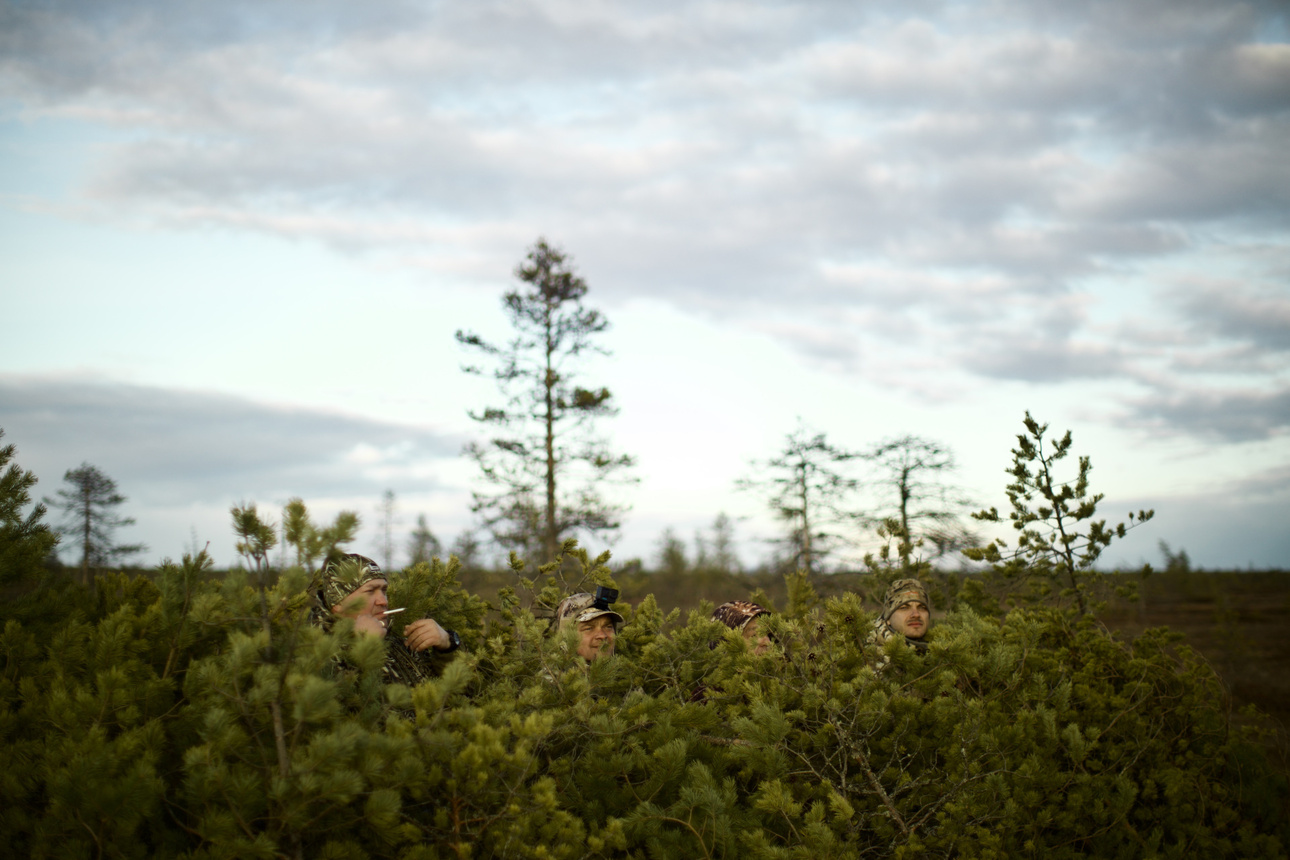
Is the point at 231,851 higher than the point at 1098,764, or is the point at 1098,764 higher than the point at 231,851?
the point at 231,851

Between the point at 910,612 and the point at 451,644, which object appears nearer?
the point at 451,644

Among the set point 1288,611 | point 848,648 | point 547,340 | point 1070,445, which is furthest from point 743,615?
point 1288,611

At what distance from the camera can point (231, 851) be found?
7.94 feet

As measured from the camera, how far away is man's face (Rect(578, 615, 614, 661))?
4598 millimetres

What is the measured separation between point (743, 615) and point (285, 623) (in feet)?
11.5

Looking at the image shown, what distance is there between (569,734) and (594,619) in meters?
1.26

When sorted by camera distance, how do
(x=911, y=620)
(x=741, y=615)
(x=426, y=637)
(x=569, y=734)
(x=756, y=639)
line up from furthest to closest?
(x=741, y=615), (x=911, y=620), (x=756, y=639), (x=426, y=637), (x=569, y=734)

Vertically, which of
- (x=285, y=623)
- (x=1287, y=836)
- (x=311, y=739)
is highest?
(x=285, y=623)

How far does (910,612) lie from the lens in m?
5.60

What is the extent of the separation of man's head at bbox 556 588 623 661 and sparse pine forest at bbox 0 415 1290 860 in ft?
0.98

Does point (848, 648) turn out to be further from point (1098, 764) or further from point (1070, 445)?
point (1070, 445)

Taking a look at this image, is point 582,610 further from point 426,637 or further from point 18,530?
point 18,530

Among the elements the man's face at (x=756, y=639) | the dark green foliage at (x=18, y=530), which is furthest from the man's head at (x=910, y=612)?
the dark green foliage at (x=18, y=530)

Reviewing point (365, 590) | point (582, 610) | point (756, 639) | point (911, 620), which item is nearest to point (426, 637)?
point (365, 590)
